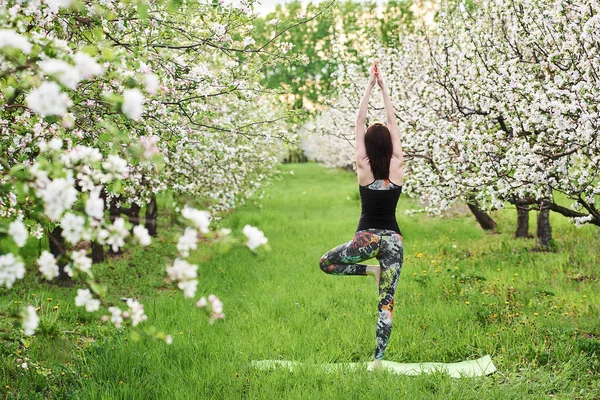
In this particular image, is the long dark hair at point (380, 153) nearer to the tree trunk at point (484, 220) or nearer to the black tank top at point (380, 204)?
the black tank top at point (380, 204)

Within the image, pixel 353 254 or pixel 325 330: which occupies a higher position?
pixel 353 254

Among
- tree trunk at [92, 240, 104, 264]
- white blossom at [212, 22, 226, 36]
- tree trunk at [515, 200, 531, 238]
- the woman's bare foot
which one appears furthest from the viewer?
tree trunk at [515, 200, 531, 238]

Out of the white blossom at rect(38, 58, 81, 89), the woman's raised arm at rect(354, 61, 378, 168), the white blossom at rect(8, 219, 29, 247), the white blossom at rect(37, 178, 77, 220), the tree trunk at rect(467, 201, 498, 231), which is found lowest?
the tree trunk at rect(467, 201, 498, 231)

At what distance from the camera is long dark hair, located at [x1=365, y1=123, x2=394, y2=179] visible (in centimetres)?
461

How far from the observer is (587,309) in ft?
20.6

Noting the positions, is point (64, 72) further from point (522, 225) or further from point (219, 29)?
point (522, 225)

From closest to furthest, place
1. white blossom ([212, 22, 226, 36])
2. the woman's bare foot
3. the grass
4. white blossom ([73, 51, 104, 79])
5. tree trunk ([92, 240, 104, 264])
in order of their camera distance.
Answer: white blossom ([73, 51, 104, 79]) → the grass → the woman's bare foot → white blossom ([212, 22, 226, 36]) → tree trunk ([92, 240, 104, 264])

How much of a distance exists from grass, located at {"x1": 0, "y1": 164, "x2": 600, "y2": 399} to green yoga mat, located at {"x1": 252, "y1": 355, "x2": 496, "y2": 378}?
0.12 meters

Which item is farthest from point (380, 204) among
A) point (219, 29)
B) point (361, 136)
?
point (219, 29)

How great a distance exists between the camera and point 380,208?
4645 millimetres

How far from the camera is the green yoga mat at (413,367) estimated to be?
4.83 m

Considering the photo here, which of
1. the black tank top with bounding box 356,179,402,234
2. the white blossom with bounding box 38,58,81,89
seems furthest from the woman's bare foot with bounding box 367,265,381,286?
the white blossom with bounding box 38,58,81,89

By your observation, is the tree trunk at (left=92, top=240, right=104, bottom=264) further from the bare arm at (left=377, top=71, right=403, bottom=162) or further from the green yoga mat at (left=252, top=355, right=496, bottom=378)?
the bare arm at (left=377, top=71, right=403, bottom=162)

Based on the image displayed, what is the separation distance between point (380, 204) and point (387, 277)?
681 millimetres
